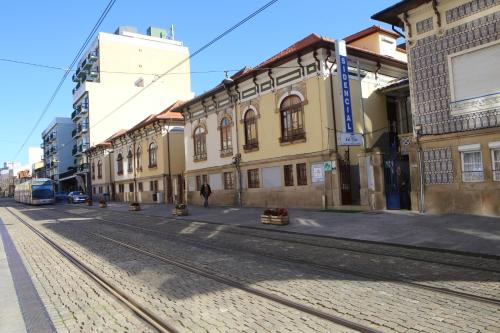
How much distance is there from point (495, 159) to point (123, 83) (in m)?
58.6

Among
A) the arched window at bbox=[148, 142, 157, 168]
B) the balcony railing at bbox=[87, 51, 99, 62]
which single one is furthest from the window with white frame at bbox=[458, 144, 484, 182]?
the balcony railing at bbox=[87, 51, 99, 62]

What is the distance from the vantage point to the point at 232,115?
2738 cm

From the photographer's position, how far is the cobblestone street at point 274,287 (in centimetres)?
523

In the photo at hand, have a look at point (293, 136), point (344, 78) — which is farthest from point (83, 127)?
point (344, 78)

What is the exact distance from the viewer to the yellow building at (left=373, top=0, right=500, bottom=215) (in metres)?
14.6

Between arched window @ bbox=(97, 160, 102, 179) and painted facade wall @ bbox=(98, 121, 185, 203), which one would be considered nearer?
painted facade wall @ bbox=(98, 121, 185, 203)

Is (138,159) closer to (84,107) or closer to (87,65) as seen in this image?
(84,107)

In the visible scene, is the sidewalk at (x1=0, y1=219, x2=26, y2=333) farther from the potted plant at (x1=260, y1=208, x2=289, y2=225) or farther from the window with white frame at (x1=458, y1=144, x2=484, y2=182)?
the window with white frame at (x1=458, y1=144, x2=484, y2=182)

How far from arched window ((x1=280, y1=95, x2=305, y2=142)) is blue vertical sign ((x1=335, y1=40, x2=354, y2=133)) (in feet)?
9.48

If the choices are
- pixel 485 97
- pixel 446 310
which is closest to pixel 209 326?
pixel 446 310

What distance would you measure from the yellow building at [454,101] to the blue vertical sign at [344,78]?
2505 mm

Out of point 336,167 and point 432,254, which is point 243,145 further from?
point 432,254

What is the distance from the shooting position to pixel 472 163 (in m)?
15.2

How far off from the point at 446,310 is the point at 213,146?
2503cm
